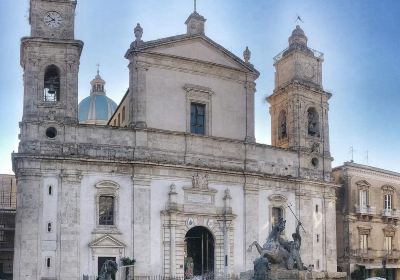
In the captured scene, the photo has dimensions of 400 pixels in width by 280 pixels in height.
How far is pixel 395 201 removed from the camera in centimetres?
4919

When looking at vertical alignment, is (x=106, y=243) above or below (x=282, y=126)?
below

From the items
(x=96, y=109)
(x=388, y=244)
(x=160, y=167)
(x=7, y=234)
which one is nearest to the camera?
(x=160, y=167)

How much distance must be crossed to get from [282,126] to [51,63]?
50.7 feet

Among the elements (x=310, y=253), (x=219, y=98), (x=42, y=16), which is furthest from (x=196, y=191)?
(x=42, y=16)

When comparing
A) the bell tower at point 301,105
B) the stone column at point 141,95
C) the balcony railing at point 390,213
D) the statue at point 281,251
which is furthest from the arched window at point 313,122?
the statue at point 281,251

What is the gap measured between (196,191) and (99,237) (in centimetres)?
568

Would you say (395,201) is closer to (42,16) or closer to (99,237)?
(99,237)

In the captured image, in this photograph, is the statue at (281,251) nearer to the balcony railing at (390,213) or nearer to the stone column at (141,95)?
the stone column at (141,95)

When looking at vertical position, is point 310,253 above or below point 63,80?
below

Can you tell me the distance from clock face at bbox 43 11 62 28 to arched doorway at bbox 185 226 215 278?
41.0ft

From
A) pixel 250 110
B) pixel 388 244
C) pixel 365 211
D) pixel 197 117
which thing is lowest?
pixel 388 244

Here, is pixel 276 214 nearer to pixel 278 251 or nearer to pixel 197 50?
pixel 197 50

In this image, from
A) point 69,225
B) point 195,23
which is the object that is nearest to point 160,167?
point 69,225

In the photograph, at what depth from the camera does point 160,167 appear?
3394 cm
